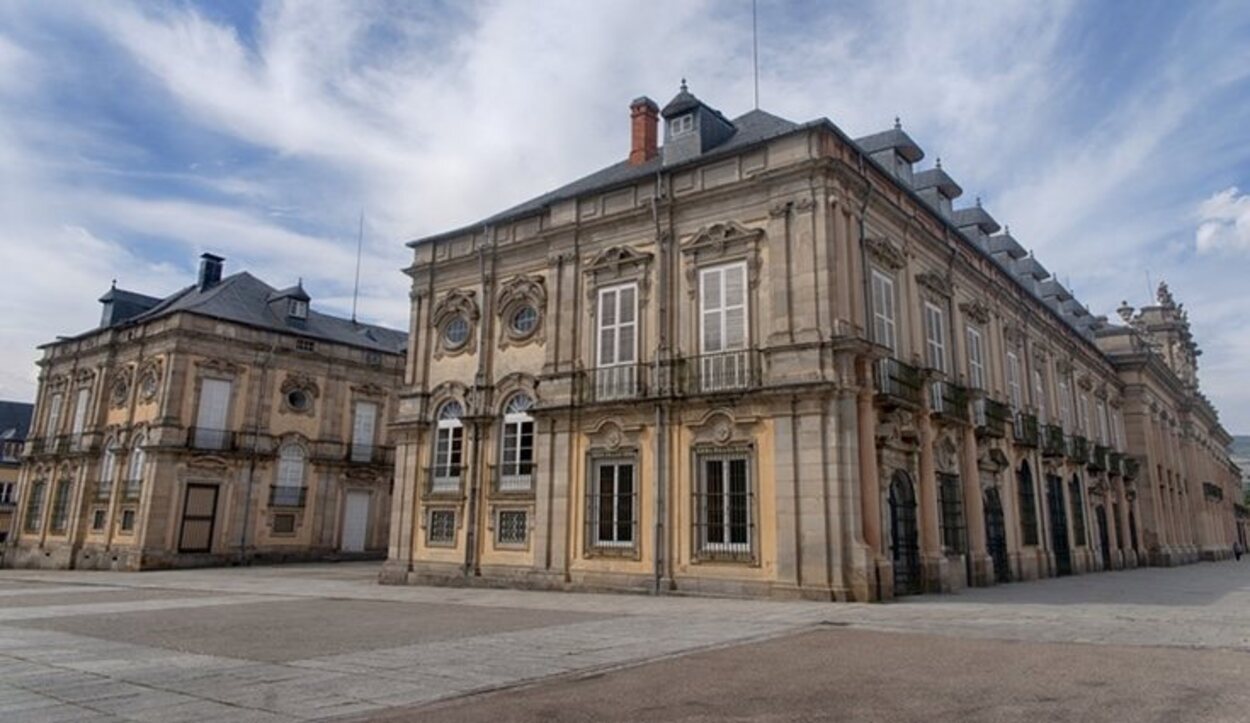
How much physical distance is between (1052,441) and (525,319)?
18.2m

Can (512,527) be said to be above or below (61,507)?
below

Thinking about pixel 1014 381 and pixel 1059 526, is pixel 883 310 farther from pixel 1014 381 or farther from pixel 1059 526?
pixel 1059 526

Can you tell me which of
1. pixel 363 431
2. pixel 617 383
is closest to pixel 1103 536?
pixel 617 383

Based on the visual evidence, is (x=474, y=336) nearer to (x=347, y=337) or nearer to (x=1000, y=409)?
(x=1000, y=409)

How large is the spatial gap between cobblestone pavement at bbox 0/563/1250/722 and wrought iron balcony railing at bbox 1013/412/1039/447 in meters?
5.81

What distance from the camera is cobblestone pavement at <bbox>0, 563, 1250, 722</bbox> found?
7.02m

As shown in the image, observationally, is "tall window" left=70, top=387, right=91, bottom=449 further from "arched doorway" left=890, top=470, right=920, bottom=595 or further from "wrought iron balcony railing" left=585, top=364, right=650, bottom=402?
"arched doorway" left=890, top=470, right=920, bottom=595

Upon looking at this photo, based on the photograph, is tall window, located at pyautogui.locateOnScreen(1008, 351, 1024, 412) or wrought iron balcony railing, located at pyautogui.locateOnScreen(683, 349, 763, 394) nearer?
wrought iron balcony railing, located at pyautogui.locateOnScreen(683, 349, 763, 394)

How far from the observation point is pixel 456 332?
23.5 meters

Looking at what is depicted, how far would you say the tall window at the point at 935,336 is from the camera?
21.0m

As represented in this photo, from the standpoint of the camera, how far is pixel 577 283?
20.9 metres

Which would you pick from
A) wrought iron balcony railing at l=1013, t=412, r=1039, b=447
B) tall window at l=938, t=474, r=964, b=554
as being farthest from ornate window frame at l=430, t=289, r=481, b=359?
wrought iron balcony railing at l=1013, t=412, r=1039, b=447

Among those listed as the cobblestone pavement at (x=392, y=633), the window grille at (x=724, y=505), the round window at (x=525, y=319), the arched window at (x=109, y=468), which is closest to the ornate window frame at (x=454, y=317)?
→ the round window at (x=525, y=319)

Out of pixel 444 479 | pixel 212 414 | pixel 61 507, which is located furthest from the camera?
pixel 61 507
